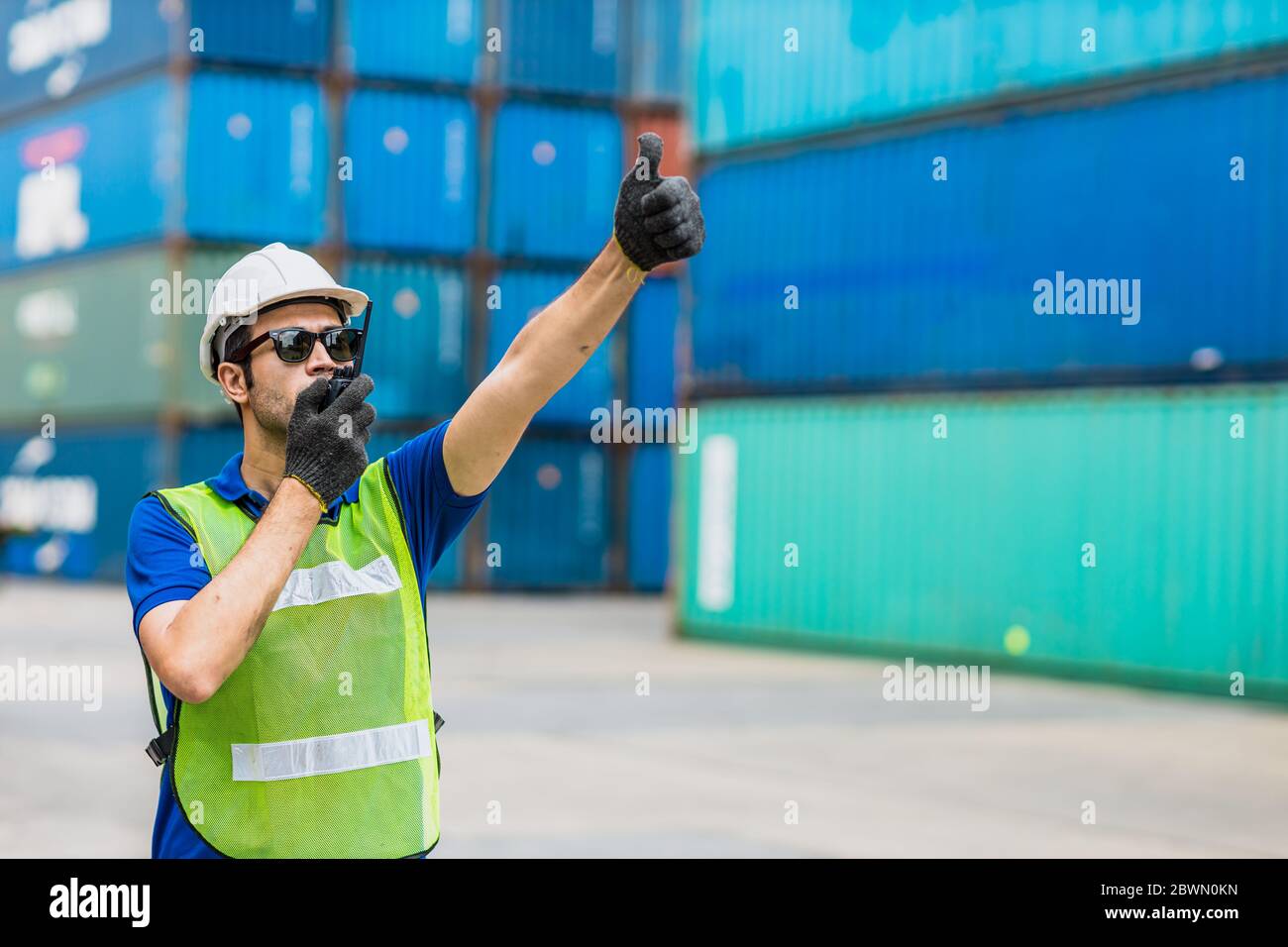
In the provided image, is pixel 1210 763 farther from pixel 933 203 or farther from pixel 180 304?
pixel 180 304

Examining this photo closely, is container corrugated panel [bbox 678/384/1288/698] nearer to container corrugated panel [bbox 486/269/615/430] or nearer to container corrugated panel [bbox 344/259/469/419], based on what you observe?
container corrugated panel [bbox 486/269/615/430]

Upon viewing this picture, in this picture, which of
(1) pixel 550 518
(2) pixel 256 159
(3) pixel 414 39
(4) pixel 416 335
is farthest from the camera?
(1) pixel 550 518

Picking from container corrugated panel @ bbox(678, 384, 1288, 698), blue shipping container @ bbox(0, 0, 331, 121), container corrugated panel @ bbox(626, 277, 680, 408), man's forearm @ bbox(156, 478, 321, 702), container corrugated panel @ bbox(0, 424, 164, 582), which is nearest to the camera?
man's forearm @ bbox(156, 478, 321, 702)

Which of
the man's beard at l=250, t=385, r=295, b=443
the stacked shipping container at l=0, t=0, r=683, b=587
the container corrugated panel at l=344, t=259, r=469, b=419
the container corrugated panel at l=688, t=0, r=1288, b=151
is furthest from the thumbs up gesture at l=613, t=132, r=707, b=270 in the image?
the container corrugated panel at l=344, t=259, r=469, b=419

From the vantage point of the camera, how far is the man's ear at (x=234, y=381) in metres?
3.32

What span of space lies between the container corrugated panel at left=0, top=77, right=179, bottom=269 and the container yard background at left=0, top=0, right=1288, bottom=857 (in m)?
0.13

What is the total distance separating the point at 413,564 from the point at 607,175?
30.0 m

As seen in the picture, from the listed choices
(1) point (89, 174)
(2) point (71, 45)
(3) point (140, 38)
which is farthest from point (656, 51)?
(2) point (71, 45)

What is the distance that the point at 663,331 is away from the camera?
3378 cm

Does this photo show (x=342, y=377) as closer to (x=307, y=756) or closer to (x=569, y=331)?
(x=569, y=331)

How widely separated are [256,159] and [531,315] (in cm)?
552

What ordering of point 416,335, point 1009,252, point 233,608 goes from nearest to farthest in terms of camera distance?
point 233,608
point 1009,252
point 416,335

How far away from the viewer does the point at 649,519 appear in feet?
111

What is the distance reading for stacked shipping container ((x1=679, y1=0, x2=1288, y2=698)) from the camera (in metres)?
16.5
